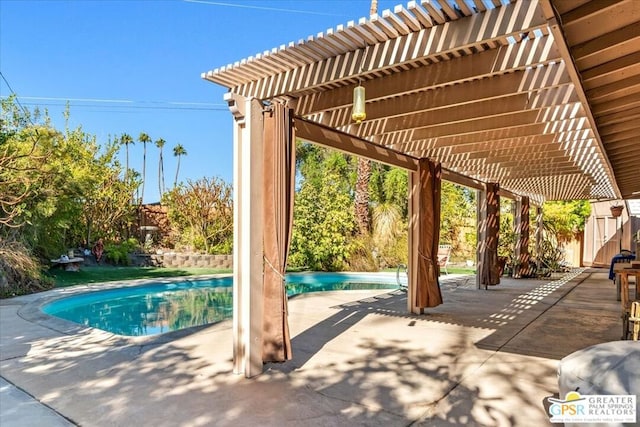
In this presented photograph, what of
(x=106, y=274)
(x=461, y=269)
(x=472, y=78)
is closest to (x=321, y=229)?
(x=461, y=269)

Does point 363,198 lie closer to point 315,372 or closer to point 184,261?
point 184,261

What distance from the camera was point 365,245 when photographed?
14.5 m

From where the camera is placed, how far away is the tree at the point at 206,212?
1539 cm

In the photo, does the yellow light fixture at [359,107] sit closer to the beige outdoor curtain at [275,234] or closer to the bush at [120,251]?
the beige outdoor curtain at [275,234]

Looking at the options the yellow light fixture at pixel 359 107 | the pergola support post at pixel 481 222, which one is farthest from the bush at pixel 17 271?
the pergola support post at pixel 481 222

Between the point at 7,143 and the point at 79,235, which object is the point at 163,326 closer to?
the point at 7,143

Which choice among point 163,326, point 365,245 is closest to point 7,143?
point 163,326

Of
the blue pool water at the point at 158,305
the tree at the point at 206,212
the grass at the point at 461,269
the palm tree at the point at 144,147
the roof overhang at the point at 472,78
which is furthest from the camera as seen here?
the palm tree at the point at 144,147

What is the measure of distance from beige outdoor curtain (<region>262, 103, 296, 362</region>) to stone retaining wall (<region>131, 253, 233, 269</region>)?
36.2 feet

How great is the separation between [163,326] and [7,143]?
5204 millimetres

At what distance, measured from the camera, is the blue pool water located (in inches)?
276

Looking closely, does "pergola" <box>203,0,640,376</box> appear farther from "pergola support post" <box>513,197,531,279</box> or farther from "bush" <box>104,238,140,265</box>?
"bush" <box>104,238,140,265</box>

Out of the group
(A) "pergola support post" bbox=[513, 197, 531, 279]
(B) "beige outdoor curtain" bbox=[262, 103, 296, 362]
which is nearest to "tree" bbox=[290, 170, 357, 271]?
(A) "pergola support post" bbox=[513, 197, 531, 279]

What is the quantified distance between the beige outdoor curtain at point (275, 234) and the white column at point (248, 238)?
77 millimetres
